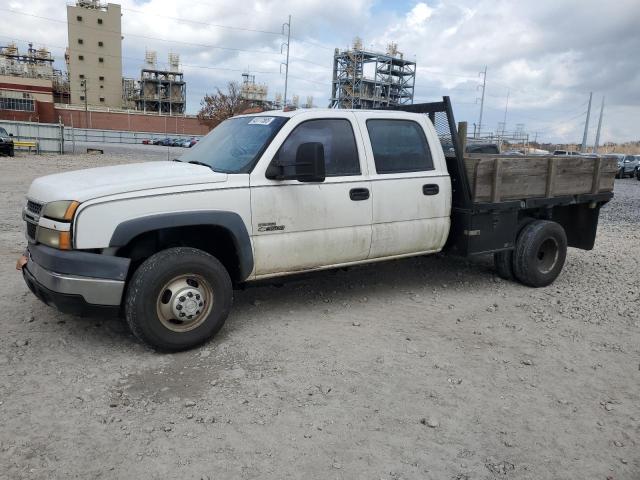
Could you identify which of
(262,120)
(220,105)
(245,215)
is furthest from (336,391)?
(220,105)

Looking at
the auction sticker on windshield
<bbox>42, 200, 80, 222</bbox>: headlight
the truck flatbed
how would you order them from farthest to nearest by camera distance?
the truck flatbed < the auction sticker on windshield < <bbox>42, 200, 80, 222</bbox>: headlight

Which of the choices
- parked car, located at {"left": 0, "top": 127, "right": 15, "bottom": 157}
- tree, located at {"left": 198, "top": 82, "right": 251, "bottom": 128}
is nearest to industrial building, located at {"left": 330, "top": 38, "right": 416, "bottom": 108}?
tree, located at {"left": 198, "top": 82, "right": 251, "bottom": 128}

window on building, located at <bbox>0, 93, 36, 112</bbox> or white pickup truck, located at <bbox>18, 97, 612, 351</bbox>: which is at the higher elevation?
window on building, located at <bbox>0, 93, 36, 112</bbox>

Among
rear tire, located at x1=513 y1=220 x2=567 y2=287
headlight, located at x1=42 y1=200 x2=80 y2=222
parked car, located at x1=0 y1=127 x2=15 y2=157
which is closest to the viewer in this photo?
headlight, located at x1=42 y1=200 x2=80 y2=222

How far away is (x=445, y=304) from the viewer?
5.89 meters

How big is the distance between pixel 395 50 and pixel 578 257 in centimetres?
8275

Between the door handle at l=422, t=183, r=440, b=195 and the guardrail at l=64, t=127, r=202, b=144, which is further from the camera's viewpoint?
the guardrail at l=64, t=127, r=202, b=144

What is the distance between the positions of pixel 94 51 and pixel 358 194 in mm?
96347

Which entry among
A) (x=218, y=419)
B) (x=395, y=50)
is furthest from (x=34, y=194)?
(x=395, y=50)

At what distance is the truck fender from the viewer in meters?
4.02

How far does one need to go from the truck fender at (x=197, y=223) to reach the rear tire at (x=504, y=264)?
11.5ft

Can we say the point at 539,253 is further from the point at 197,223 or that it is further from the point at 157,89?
the point at 157,89

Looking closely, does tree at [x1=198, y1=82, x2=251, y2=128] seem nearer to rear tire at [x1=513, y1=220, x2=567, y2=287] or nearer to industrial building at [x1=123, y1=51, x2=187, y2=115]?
industrial building at [x1=123, y1=51, x2=187, y2=115]

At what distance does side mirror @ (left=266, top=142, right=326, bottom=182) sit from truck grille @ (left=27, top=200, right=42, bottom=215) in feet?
5.94
